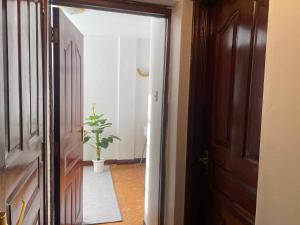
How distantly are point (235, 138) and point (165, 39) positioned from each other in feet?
3.08

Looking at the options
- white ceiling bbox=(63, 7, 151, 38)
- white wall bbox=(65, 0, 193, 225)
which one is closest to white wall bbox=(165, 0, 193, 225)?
white wall bbox=(65, 0, 193, 225)

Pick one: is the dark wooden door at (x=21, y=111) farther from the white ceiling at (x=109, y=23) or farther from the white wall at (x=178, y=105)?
the white ceiling at (x=109, y=23)

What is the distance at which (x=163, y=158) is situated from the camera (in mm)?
1893

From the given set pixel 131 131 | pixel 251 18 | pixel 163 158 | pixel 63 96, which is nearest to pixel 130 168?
pixel 131 131

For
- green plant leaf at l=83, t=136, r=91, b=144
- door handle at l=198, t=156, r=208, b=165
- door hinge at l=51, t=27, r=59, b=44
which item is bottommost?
green plant leaf at l=83, t=136, r=91, b=144

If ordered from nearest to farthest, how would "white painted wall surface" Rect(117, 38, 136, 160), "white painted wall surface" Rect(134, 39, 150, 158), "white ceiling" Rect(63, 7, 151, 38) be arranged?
"white ceiling" Rect(63, 7, 151, 38)
"white painted wall surface" Rect(117, 38, 136, 160)
"white painted wall surface" Rect(134, 39, 150, 158)

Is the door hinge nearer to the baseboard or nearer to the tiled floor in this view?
the tiled floor

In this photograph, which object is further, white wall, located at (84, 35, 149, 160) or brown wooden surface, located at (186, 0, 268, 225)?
white wall, located at (84, 35, 149, 160)

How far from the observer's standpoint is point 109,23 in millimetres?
3398

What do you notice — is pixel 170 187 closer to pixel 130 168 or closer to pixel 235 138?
pixel 235 138

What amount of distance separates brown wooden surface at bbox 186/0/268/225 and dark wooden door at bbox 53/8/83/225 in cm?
91

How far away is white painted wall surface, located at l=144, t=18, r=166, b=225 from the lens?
6.60 ft

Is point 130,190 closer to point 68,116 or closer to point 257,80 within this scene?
point 68,116

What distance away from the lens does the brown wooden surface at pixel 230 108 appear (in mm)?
1182
